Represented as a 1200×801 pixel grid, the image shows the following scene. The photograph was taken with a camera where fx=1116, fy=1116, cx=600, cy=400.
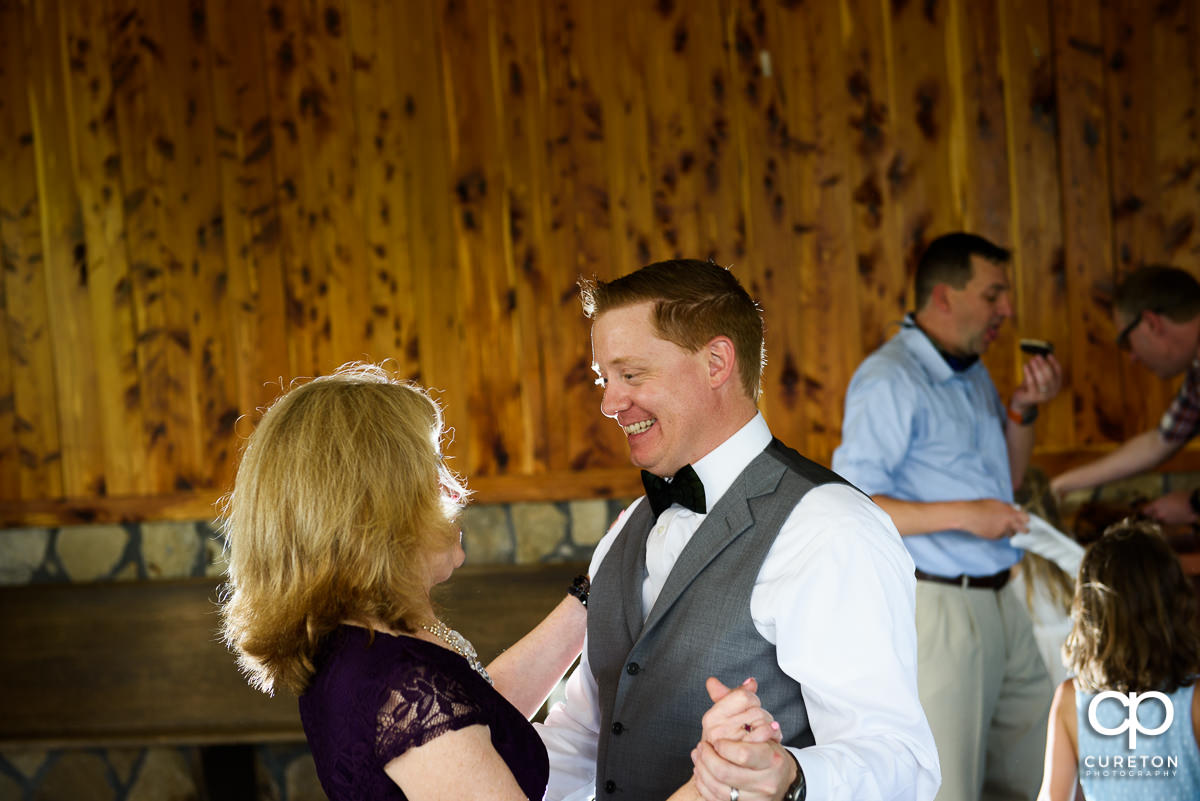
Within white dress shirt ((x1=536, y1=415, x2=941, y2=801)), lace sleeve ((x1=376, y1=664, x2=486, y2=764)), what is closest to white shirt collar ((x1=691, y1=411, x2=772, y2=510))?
white dress shirt ((x1=536, y1=415, x2=941, y2=801))

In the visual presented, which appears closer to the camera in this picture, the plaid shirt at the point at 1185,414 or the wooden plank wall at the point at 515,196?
the plaid shirt at the point at 1185,414

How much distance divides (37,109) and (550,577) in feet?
9.44

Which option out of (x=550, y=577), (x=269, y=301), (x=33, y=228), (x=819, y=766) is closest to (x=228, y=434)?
(x=269, y=301)

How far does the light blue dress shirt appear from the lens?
10.2 ft

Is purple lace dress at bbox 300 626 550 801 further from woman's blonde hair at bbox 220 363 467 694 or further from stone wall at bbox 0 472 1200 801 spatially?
stone wall at bbox 0 472 1200 801

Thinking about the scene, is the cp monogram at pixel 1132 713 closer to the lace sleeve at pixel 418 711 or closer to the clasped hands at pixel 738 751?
the clasped hands at pixel 738 751

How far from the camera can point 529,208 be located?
4.41 m

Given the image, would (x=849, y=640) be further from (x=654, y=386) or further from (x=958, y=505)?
(x=958, y=505)

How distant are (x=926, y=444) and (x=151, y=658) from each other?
289 centimetres

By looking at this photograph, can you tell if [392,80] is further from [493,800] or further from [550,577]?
[493,800]

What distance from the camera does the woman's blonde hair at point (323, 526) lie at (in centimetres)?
149

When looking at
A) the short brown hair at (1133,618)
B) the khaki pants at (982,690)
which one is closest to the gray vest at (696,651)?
the short brown hair at (1133,618)

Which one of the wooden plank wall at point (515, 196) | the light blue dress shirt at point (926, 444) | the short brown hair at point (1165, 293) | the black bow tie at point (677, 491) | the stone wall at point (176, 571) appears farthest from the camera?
the stone wall at point (176, 571)

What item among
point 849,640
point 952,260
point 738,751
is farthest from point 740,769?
point 952,260
